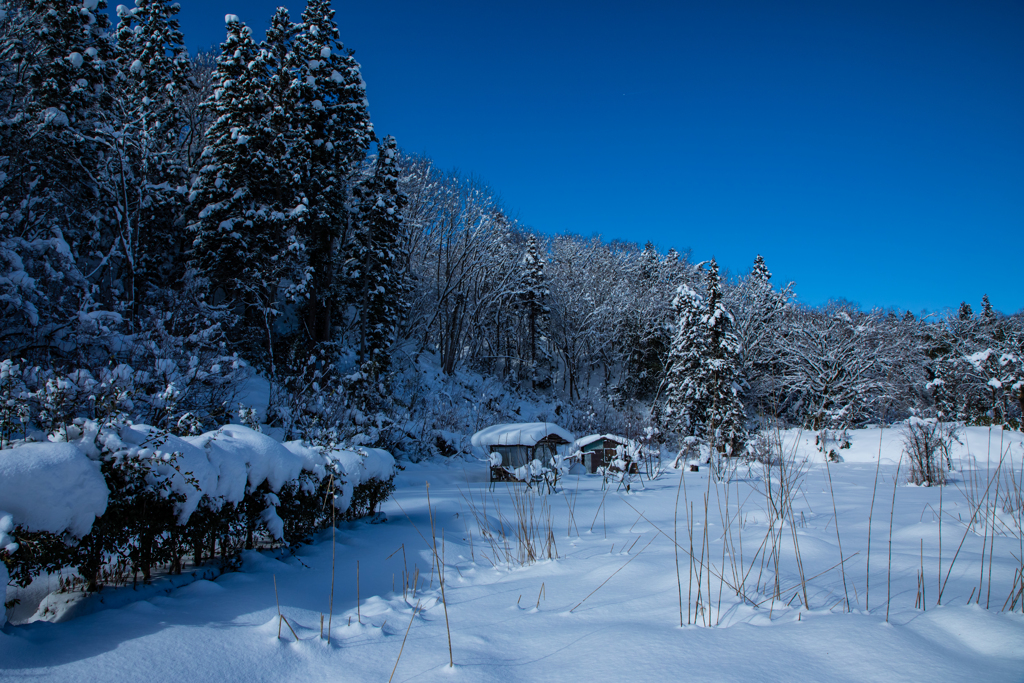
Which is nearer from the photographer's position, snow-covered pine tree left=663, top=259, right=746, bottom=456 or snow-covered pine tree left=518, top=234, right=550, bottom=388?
snow-covered pine tree left=663, top=259, right=746, bottom=456

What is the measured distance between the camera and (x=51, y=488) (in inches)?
91.9

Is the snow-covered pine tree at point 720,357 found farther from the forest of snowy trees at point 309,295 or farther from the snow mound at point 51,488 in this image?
the snow mound at point 51,488

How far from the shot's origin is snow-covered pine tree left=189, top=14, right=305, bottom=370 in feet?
48.9

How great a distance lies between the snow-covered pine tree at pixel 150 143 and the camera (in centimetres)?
1255

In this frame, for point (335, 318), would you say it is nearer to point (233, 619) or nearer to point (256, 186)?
point (256, 186)

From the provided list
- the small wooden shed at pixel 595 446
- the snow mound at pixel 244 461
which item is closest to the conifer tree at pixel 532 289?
the small wooden shed at pixel 595 446

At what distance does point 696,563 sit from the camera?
10.9ft

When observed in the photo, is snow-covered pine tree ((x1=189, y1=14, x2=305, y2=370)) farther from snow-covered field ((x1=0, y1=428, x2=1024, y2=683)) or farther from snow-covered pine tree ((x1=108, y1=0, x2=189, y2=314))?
snow-covered field ((x1=0, y1=428, x2=1024, y2=683))

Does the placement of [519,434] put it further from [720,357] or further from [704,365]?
[720,357]

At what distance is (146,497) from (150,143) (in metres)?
13.9

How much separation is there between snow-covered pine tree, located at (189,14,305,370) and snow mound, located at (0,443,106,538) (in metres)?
12.8

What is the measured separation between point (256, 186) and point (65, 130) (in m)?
4.90

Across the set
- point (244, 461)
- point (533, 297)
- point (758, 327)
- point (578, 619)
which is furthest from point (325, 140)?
point (758, 327)

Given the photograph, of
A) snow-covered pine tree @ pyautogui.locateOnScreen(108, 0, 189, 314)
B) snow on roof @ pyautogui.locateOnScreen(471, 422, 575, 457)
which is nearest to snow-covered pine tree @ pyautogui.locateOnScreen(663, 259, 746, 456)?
snow on roof @ pyautogui.locateOnScreen(471, 422, 575, 457)
